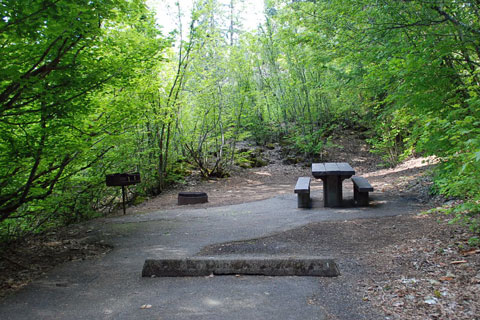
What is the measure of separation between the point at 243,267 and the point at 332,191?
4026 mm

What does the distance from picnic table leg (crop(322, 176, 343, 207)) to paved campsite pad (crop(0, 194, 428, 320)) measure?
106cm

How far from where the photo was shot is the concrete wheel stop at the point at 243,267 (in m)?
3.47

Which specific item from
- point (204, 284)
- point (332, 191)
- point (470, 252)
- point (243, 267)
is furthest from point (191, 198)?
point (470, 252)

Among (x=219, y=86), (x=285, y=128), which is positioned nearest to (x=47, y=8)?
(x=219, y=86)

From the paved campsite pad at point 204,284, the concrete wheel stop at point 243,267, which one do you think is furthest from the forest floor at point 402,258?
the concrete wheel stop at point 243,267

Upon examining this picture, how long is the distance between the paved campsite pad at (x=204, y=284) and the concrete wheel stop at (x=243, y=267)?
0.08 metres

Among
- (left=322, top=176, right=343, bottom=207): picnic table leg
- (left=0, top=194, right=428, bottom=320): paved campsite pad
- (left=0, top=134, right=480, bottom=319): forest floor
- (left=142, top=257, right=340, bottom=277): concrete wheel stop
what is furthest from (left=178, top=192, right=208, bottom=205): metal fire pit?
(left=142, top=257, right=340, bottom=277): concrete wheel stop

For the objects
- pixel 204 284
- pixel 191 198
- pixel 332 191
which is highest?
pixel 332 191

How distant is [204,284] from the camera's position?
338 centimetres

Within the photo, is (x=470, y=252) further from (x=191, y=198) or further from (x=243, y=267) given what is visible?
(x=191, y=198)

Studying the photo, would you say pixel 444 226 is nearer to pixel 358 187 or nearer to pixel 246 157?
pixel 358 187

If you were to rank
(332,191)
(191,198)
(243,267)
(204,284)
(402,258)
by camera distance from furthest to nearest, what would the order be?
(191,198), (332,191), (402,258), (243,267), (204,284)

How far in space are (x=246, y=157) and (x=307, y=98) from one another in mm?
4061

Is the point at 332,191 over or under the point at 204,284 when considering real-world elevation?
over
